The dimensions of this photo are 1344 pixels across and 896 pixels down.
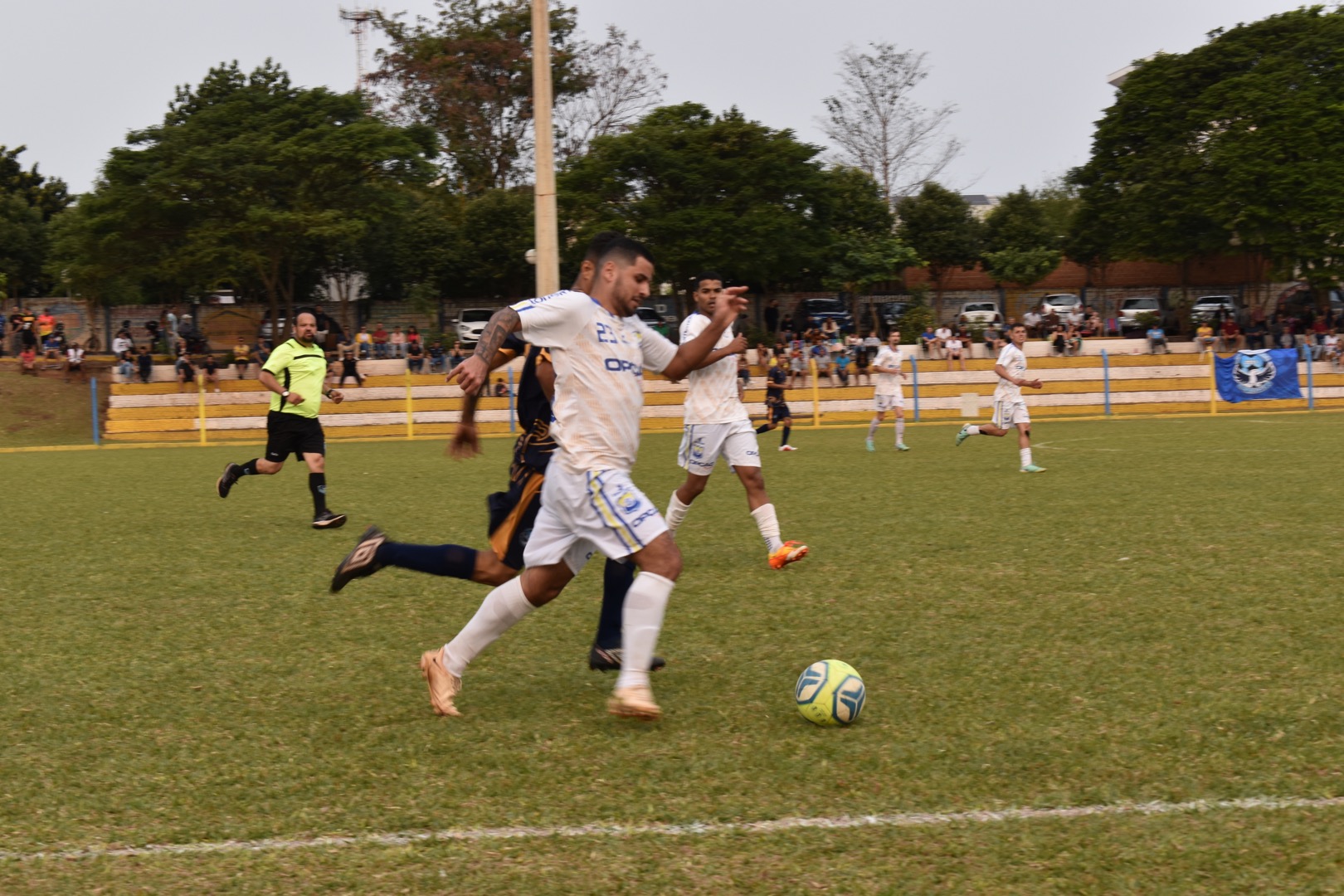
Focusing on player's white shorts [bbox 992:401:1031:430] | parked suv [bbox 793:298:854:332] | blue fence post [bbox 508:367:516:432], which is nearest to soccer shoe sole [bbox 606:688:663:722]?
player's white shorts [bbox 992:401:1031:430]

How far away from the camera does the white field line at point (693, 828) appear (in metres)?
3.59

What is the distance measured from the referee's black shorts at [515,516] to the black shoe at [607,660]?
1.88 ft

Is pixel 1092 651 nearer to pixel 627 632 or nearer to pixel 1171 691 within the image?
pixel 1171 691

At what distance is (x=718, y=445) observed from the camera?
29.8ft

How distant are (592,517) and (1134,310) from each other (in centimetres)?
4511

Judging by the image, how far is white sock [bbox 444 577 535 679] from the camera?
4.99 meters

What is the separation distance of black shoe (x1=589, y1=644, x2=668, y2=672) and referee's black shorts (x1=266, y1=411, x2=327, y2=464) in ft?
21.0

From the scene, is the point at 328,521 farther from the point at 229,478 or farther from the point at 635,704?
the point at 635,704

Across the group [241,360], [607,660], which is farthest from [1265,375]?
[607,660]

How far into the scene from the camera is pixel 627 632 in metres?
4.72

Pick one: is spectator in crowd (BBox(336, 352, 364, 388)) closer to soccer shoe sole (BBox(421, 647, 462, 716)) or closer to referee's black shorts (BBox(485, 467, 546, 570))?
referee's black shorts (BBox(485, 467, 546, 570))

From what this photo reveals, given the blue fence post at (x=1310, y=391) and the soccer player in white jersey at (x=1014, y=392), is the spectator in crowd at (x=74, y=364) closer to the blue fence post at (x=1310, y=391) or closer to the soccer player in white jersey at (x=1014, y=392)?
the soccer player in white jersey at (x=1014, y=392)

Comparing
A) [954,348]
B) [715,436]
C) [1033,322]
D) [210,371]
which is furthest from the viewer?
[1033,322]

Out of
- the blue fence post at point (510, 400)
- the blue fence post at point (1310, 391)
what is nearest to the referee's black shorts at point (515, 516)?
the blue fence post at point (510, 400)
